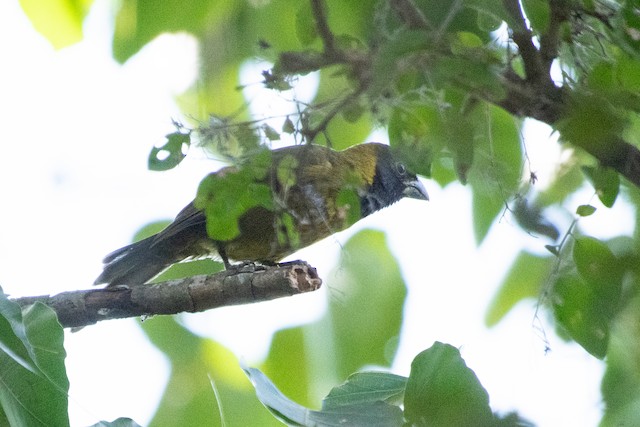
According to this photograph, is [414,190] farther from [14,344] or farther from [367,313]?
[14,344]

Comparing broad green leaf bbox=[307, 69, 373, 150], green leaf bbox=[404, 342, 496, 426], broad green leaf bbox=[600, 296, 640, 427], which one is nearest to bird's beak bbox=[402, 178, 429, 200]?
broad green leaf bbox=[307, 69, 373, 150]

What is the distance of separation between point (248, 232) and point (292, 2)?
7.74 ft

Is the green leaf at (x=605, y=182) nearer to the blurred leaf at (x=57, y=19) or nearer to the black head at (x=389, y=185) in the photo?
the blurred leaf at (x=57, y=19)

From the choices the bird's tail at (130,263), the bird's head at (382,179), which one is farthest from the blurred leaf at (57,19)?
the bird's head at (382,179)

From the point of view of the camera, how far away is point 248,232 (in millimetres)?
3662

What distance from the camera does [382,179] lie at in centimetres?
461

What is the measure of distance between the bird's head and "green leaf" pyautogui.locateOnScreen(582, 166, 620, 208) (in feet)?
9.96

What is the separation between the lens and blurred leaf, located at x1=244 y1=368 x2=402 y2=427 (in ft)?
4.51

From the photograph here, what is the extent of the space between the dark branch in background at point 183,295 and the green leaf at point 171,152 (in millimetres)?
1189

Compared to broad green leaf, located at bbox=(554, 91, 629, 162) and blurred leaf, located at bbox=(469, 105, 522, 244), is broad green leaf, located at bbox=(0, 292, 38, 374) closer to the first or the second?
blurred leaf, located at bbox=(469, 105, 522, 244)

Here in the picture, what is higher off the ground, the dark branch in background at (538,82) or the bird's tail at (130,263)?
the dark branch in background at (538,82)

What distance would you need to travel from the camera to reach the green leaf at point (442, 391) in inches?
34.2

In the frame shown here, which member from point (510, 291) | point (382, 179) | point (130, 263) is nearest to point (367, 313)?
point (510, 291)

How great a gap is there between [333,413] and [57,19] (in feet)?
3.46
